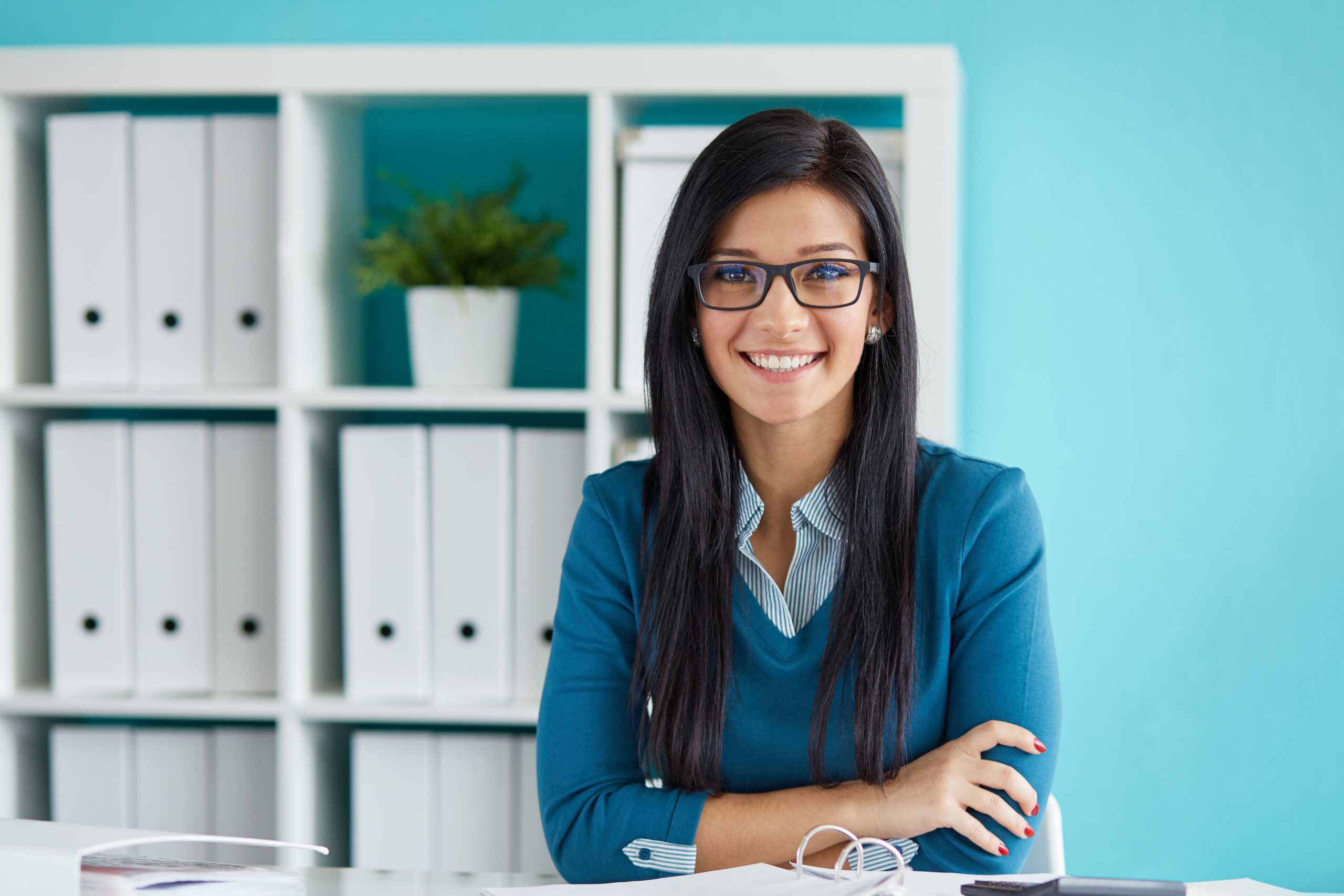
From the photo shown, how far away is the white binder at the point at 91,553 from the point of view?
183cm

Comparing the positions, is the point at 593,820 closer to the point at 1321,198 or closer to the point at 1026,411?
the point at 1026,411

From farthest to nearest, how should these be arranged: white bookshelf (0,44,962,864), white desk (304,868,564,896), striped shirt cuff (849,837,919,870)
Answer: white bookshelf (0,44,962,864) < striped shirt cuff (849,837,919,870) < white desk (304,868,564,896)

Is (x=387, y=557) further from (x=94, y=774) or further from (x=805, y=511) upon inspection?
(x=805, y=511)

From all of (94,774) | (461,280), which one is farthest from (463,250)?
(94,774)

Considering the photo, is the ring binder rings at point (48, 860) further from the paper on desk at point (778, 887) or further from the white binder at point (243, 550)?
the white binder at point (243, 550)

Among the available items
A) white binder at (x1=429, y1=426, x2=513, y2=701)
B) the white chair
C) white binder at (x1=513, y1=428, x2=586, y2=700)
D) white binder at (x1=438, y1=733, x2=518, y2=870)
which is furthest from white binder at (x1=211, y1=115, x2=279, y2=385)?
the white chair

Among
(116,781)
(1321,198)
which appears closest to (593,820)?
(116,781)

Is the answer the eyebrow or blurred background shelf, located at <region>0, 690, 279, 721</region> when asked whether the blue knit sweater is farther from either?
blurred background shelf, located at <region>0, 690, 279, 721</region>

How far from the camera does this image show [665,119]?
2.01m

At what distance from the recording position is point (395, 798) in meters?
1.84

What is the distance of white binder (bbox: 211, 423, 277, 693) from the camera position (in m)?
1.84

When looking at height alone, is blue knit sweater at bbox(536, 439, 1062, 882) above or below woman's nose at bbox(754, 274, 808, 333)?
below

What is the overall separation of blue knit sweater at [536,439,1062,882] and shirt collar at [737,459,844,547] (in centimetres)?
6

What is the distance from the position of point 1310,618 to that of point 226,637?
1.84 metres
